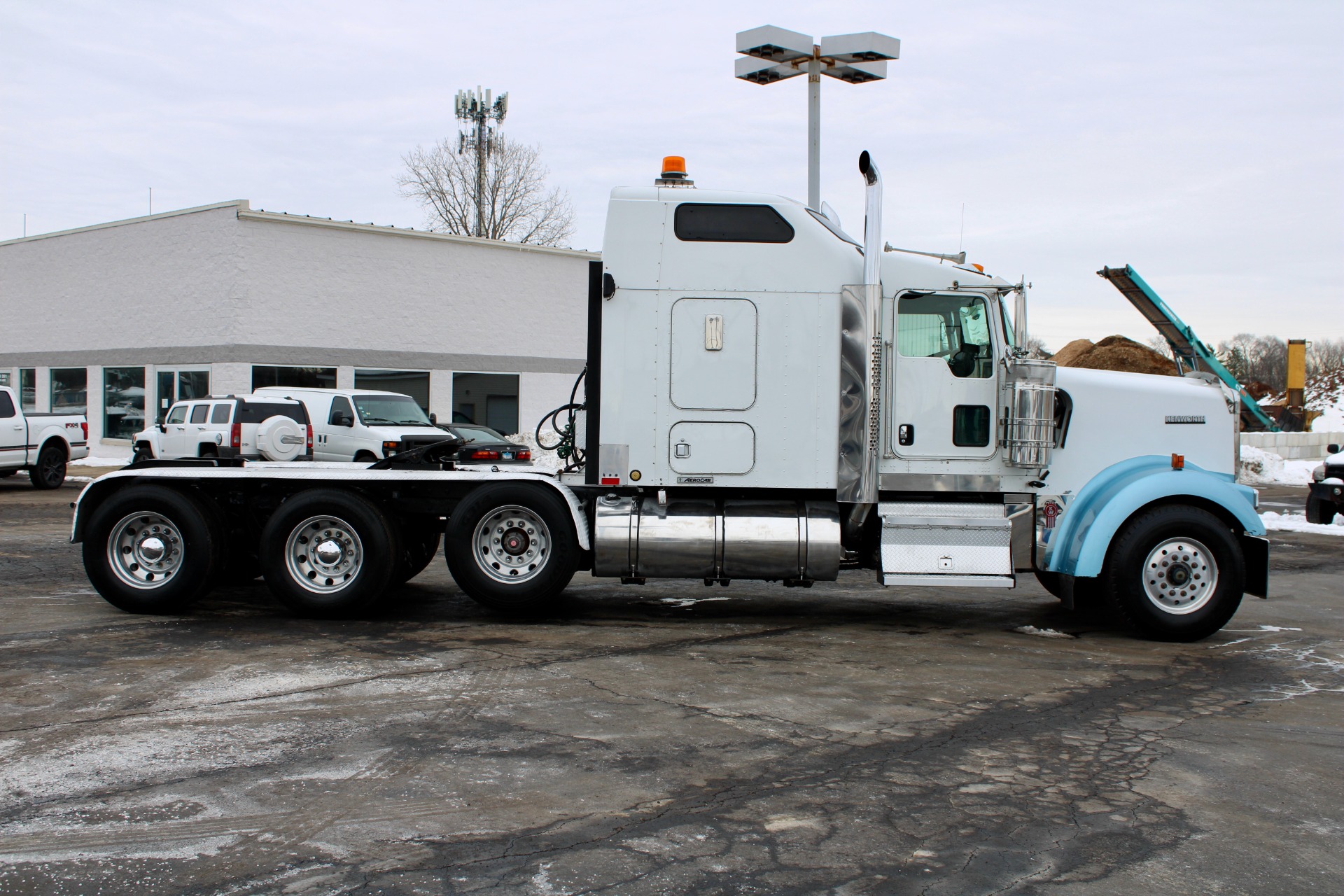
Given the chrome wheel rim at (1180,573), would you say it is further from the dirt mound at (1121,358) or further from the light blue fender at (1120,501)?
the dirt mound at (1121,358)

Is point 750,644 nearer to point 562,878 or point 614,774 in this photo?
point 614,774

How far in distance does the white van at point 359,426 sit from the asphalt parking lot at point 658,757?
11.8 m

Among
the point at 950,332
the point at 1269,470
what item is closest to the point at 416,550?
the point at 950,332

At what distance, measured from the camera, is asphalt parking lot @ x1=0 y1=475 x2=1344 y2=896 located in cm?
406

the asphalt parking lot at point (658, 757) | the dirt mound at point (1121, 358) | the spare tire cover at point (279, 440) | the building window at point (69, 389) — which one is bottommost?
the asphalt parking lot at point (658, 757)

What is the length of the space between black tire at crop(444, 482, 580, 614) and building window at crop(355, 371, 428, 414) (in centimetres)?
2250

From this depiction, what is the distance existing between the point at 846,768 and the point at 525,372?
28.7 m

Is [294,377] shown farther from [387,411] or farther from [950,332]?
[950,332]

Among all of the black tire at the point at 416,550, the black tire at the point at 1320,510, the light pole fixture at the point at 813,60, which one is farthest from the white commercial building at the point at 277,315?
the black tire at the point at 1320,510

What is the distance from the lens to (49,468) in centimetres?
2170

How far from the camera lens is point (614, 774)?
5.07 metres

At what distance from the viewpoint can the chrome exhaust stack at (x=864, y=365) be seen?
27.8 ft

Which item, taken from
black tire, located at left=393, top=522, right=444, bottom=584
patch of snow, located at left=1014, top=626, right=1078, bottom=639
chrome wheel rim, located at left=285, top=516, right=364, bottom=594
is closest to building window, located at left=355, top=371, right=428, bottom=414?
black tire, located at left=393, top=522, right=444, bottom=584

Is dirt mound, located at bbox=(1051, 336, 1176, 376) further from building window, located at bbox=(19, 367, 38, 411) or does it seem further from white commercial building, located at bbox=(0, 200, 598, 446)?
building window, located at bbox=(19, 367, 38, 411)
